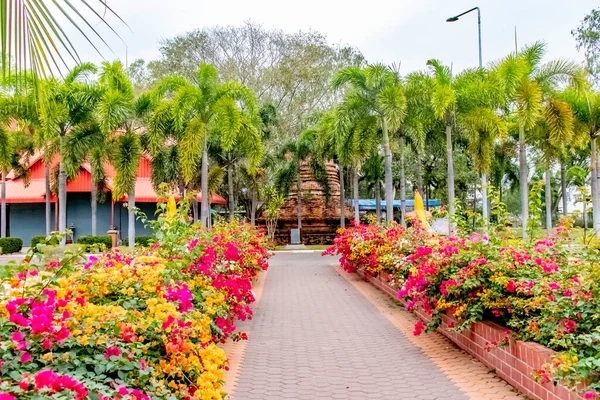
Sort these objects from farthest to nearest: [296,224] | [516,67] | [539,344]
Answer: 1. [296,224]
2. [516,67]
3. [539,344]

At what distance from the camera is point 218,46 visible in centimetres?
3438

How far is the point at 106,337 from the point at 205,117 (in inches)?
692

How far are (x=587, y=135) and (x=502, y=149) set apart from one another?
30.3 feet

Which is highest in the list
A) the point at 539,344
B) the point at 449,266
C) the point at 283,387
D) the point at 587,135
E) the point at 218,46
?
the point at 218,46

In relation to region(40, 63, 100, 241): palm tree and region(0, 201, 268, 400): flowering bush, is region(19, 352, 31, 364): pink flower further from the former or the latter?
region(40, 63, 100, 241): palm tree

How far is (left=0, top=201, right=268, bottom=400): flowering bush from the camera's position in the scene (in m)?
2.70

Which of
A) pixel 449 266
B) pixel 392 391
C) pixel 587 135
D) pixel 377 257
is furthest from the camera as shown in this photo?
pixel 587 135

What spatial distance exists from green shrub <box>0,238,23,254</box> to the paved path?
1927 centimetres

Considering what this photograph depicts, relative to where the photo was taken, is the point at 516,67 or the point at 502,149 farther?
the point at 502,149

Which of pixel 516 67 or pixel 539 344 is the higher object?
pixel 516 67

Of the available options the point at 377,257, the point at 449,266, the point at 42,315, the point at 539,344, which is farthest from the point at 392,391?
the point at 377,257

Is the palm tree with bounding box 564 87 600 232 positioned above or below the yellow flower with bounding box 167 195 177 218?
above

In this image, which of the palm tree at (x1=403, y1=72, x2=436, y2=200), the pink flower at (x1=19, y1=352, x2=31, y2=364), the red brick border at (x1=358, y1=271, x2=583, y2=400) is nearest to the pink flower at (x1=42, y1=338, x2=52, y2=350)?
the pink flower at (x1=19, y1=352, x2=31, y2=364)

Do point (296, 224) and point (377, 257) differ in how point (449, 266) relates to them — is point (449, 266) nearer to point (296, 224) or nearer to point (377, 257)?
point (377, 257)
